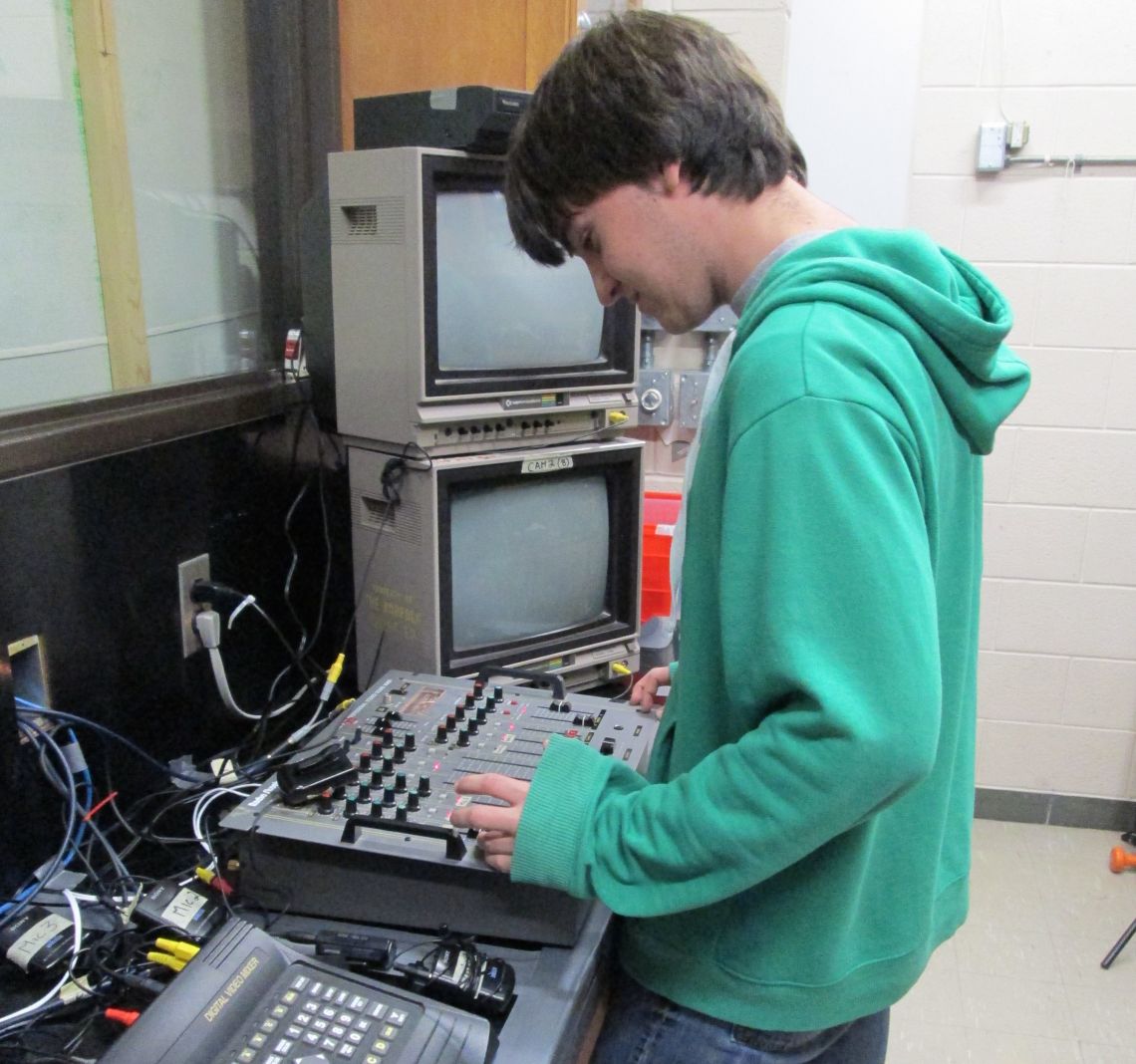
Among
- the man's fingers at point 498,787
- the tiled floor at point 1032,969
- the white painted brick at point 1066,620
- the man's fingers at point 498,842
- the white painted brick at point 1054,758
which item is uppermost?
the man's fingers at point 498,787

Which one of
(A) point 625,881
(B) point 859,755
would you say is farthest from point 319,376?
(B) point 859,755

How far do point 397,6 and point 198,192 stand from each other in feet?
1.46

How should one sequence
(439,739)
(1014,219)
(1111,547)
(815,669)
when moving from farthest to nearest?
(1111,547), (1014,219), (439,739), (815,669)

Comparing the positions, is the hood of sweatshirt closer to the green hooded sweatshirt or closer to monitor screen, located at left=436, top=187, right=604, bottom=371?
the green hooded sweatshirt

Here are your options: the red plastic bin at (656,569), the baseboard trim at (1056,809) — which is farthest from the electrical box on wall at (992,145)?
Answer: the baseboard trim at (1056,809)

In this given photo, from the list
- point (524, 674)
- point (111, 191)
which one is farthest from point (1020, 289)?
point (111, 191)

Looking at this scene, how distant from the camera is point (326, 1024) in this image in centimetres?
75

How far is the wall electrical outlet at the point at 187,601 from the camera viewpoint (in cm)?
132

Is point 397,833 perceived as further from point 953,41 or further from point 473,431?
point 953,41

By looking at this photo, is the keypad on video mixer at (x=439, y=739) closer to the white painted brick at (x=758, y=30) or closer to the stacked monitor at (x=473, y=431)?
the stacked monitor at (x=473, y=431)

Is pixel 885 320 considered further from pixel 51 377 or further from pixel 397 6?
pixel 397 6

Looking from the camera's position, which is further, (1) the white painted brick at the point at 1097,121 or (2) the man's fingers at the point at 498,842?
(1) the white painted brick at the point at 1097,121

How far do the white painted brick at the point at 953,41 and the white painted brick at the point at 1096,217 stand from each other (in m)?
0.37

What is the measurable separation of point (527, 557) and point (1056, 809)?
2.04 m
